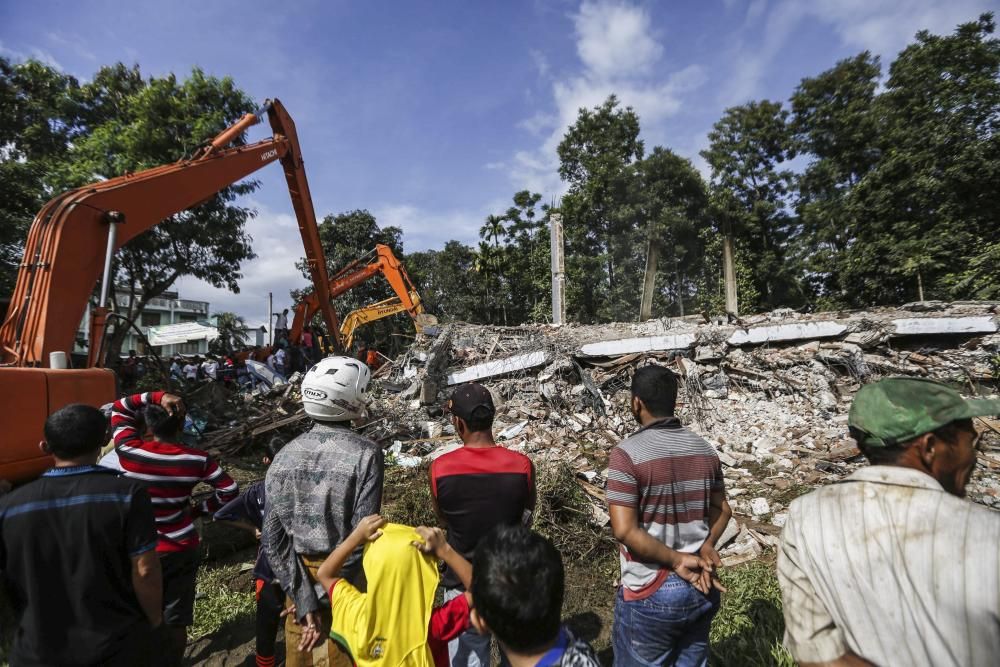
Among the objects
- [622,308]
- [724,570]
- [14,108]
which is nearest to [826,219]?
[622,308]

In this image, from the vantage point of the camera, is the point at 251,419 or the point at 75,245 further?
the point at 251,419

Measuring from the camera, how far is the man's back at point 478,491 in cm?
193

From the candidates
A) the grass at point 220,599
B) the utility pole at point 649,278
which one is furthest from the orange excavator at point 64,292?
the utility pole at point 649,278

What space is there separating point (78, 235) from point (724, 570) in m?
6.67

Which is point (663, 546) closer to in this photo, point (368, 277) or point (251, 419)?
point (251, 419)

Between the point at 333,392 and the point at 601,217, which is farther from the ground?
the point at 601,217

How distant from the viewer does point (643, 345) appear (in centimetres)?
840

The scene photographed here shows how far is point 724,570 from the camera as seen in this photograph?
3.87m

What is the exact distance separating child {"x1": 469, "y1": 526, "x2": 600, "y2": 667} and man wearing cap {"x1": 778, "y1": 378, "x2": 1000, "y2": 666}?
0.59 meters

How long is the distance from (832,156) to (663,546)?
25.6 metres

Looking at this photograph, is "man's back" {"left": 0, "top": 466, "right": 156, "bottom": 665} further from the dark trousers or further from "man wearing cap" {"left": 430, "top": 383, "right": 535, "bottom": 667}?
"man wearing cap" {"left": 430, "top": 383, "right": 535, "bottom": 667}

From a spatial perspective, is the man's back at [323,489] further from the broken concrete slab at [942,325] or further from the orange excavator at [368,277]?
the orange excavator at [368,277]

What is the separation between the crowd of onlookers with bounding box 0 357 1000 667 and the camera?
3.50ft

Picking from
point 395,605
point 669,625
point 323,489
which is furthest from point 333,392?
point 669,625
